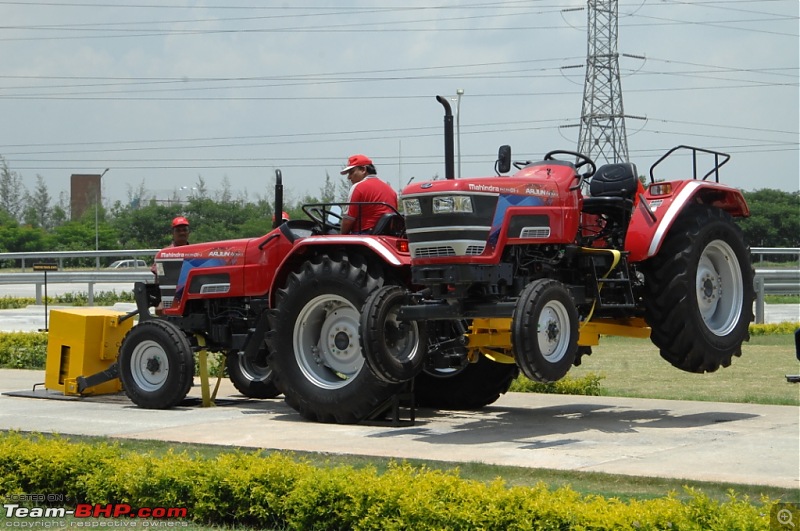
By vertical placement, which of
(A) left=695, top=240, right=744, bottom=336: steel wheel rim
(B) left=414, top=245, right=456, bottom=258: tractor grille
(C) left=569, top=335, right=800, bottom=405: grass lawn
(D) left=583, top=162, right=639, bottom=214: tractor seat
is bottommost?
(C) left=569, top=335, right=800, bottom=405: grass lawn

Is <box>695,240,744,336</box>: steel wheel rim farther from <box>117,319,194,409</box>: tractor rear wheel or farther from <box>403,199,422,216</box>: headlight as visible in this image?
<box>117,319,194,409</box>: tractor rear wheel

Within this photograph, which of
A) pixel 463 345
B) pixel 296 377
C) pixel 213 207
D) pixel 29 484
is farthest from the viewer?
pixel 213 207

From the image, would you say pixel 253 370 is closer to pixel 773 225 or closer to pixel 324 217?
pixel 324 217

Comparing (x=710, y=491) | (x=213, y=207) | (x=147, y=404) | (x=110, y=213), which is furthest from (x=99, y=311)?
(x=110, y=213)

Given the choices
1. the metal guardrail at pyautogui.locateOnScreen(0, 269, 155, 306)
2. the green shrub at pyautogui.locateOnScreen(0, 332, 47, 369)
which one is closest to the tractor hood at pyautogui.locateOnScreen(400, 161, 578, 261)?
the green shrub at pyautogui.locateOnScreen(0, 332, 47, 369)

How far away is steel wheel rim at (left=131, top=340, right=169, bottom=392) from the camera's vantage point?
11844mm

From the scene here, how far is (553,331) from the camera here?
30.0ft

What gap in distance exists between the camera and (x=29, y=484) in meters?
7.52

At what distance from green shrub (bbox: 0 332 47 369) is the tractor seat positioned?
10.4 meters

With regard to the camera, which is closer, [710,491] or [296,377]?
[710,491]

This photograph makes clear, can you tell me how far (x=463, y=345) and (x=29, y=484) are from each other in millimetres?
3913

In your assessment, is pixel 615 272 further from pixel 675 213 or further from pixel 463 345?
pixel 463 345

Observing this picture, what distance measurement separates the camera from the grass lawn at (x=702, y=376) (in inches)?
499

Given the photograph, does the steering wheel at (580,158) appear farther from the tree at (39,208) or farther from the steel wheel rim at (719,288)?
the tree at (39,208)
